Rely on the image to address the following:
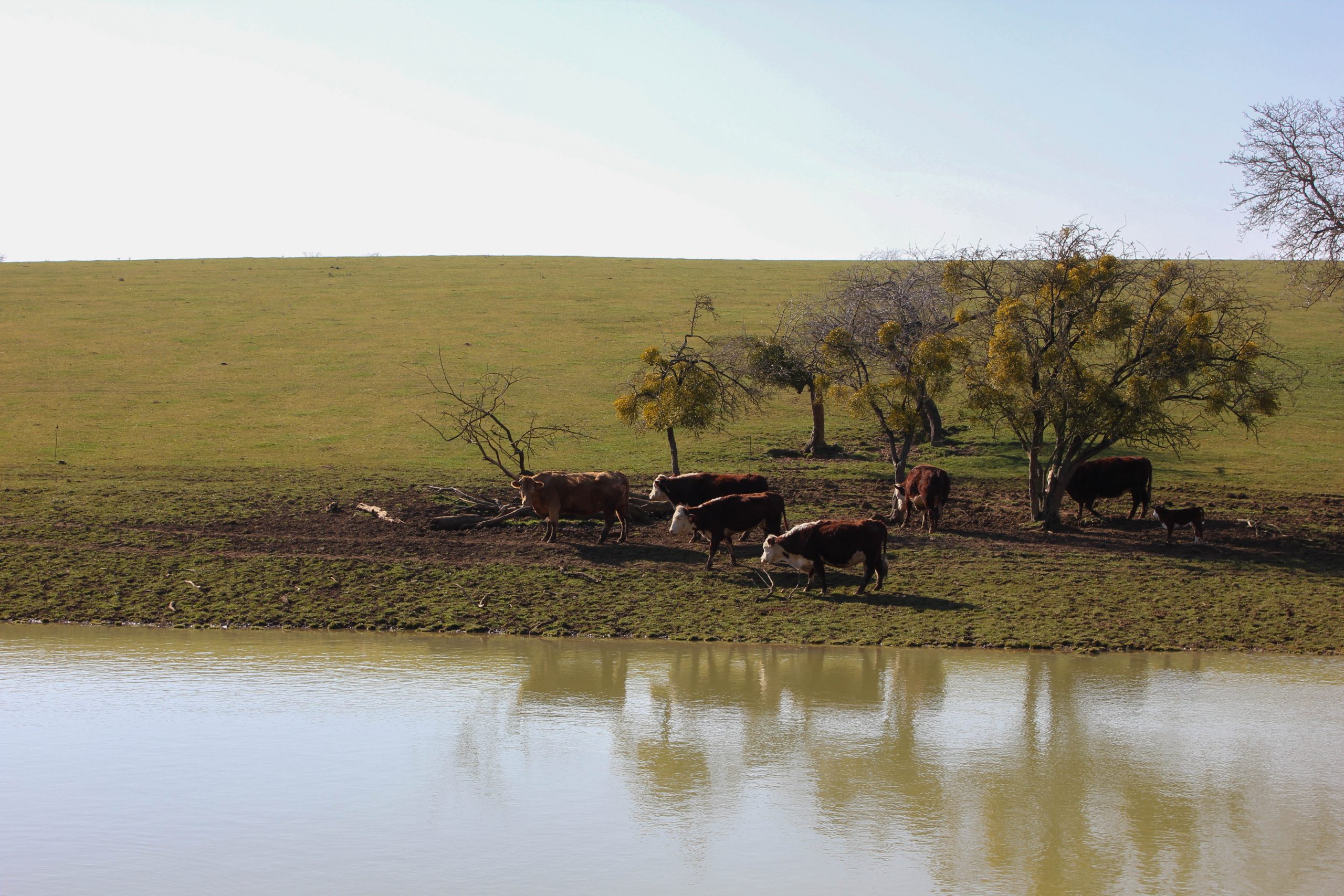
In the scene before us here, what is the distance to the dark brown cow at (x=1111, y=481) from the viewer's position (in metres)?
23.2

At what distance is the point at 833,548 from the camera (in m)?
17.3

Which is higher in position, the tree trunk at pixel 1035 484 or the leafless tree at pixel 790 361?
the leafless tree at pixel 790 361

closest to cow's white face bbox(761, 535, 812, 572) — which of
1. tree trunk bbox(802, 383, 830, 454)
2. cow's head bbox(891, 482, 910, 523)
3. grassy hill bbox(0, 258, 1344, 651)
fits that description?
grassy hill bbox(0, 258, 1344, 651)

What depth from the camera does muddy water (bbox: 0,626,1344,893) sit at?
781 cm

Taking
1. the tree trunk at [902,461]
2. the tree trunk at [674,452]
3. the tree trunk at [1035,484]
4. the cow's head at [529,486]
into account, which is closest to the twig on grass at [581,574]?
the cow's head at [529,486]

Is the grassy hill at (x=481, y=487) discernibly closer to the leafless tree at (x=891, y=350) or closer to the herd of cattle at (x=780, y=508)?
the herd of cattle at (x=780, y=508)

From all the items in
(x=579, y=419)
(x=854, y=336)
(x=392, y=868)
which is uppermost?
(x=854, y=336)

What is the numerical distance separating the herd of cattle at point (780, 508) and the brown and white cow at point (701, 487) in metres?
0.01

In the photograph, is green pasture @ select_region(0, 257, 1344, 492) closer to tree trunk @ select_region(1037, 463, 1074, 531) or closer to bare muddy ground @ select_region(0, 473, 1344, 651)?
tree trunk @ select_region(1037, 463, 1074, 531)

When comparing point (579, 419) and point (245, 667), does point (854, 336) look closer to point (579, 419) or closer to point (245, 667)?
point (579, 419)

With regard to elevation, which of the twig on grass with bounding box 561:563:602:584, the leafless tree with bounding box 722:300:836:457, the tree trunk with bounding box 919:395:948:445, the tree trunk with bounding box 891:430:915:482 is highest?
the leafless tree with bounding box 722:300:836:457

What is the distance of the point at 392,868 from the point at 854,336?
19303 millimetres

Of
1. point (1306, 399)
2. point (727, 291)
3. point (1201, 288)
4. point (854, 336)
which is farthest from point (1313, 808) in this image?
point (727, 291)

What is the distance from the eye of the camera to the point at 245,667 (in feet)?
43.9
